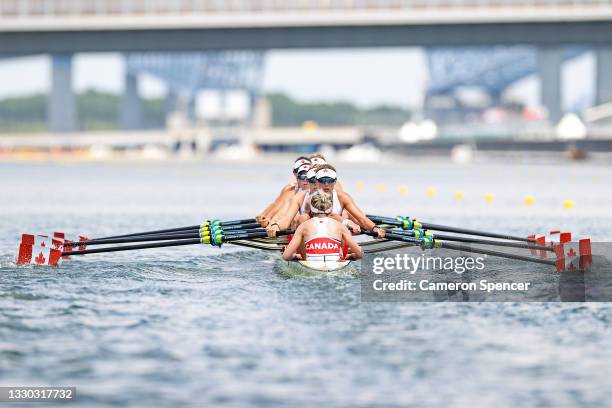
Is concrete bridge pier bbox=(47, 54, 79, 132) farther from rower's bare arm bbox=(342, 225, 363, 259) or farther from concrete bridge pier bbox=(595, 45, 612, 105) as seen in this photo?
rower's bare arm bbox=(342, 225, 363, 259)

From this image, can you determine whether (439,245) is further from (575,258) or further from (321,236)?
(321,236)

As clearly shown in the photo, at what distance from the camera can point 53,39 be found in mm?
93500

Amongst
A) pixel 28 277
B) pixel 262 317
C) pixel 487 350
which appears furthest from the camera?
pixel 28 277

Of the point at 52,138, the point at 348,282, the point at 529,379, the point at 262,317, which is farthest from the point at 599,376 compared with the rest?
the point at 52,138

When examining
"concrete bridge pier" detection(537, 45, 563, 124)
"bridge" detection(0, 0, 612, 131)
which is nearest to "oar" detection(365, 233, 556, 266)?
"bridge" detection(0, 0, 612, 131)

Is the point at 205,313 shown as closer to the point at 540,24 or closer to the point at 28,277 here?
the point at 28,277

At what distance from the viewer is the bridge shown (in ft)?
294

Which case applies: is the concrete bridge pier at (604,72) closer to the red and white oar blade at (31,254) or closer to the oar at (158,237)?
the oar at (158,237)

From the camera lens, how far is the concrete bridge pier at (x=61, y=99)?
13950cm

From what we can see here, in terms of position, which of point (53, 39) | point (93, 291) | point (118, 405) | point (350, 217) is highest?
point (53, 39)

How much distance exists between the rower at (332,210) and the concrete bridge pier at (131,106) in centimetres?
16683

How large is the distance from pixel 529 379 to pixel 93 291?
8.17 meters

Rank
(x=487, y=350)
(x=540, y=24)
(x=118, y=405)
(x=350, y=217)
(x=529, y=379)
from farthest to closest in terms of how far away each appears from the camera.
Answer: (x=540, y=24) → (x=350, y=217) → (x=487, y=350) → (x=529, y=379) → (x=118, y=405)
